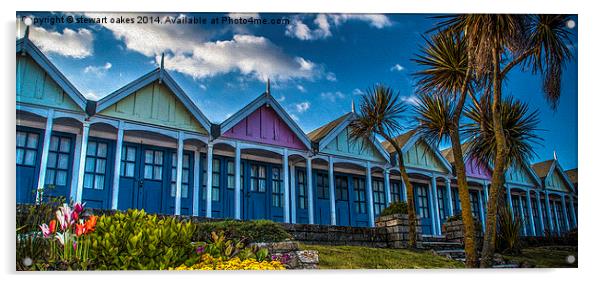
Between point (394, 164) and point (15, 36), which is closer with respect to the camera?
point (15, 36)

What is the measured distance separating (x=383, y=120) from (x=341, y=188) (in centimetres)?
219

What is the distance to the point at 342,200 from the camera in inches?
446

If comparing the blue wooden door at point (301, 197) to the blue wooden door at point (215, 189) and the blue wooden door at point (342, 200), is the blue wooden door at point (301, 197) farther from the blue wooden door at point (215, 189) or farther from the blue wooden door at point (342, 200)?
the blue wooden door at point (215, 189)

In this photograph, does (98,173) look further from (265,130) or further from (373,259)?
(373,259)

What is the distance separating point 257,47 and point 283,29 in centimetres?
47

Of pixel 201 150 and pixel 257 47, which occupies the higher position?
pixel 257 47

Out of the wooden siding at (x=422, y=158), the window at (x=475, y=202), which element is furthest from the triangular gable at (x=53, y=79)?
the window at (x=475, y=202)

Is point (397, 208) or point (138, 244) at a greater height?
point (397, 208)

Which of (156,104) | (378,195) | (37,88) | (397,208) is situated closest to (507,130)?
(397,208)

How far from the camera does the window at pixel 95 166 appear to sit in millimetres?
8730

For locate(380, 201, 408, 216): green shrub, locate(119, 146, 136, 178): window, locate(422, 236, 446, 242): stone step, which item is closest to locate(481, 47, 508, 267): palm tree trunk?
locate(380, 201, 408, 216): green shrub

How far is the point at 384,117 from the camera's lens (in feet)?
31.4

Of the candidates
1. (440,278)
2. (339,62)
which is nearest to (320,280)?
(440,278)

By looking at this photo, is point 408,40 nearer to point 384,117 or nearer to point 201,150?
point 384,117
